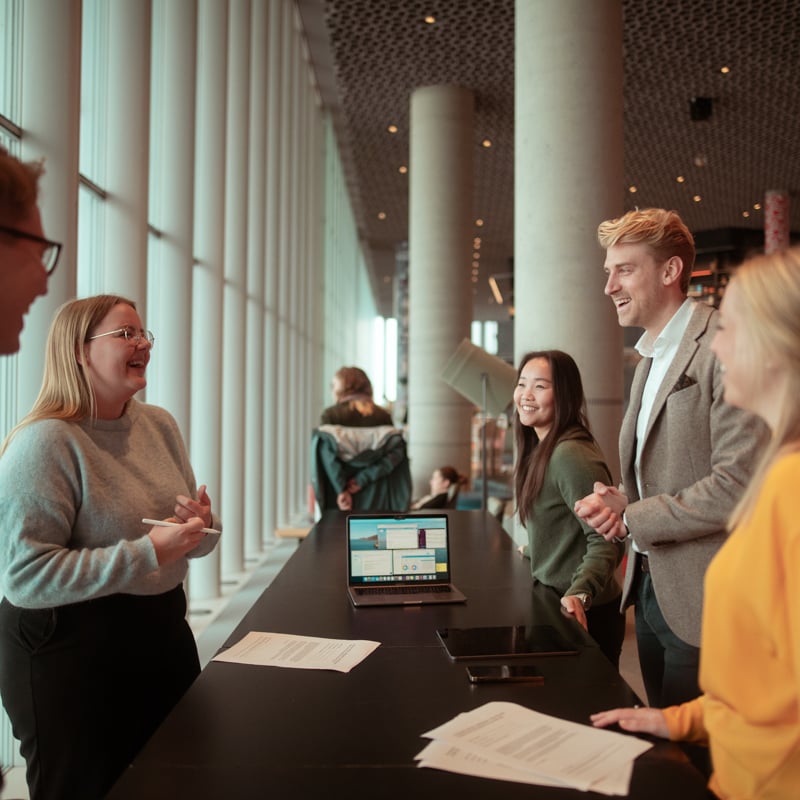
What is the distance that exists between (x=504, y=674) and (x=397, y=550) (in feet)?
2.81

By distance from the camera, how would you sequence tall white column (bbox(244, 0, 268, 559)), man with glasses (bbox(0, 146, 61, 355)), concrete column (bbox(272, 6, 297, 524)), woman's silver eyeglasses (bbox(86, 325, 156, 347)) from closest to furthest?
man with glasses (bbox(0, 146, 61, 355)), woman's silver eyeglasses (bbox(86, 325, 156, 347)), tall white column (bbox(244, 0, 268, 559)), concrete column (bbox(272, 6, 297, 524))

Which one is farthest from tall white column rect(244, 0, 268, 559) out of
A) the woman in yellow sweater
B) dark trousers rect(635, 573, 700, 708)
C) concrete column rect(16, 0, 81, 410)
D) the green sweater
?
the woman in yellow sweater

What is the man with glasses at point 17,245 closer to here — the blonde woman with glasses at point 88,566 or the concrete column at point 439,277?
the blonde woman with glasses at point 88,566

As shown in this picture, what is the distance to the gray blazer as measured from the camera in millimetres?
1719

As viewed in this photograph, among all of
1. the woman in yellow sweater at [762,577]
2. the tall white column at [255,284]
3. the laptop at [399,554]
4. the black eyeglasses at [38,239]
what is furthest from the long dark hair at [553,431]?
the tall white column at [255,284]

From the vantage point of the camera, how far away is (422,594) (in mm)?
2334

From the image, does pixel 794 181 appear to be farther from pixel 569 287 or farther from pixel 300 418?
pixel 569 287

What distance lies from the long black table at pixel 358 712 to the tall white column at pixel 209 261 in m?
3.82

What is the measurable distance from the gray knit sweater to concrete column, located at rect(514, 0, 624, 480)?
11.0 feet

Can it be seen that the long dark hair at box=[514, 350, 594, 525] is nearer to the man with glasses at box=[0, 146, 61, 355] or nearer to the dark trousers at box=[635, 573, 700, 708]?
the dark trousers at box=[635, 573, 700, 708]

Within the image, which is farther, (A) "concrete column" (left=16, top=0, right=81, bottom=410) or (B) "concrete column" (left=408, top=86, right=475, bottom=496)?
(B) "concrete column" (left=408, top=86, right=475, bottom=496)

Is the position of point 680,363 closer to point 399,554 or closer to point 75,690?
point 399,554

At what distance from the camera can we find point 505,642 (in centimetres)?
183

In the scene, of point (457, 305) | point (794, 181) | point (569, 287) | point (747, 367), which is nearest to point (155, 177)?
point (569, 287)
